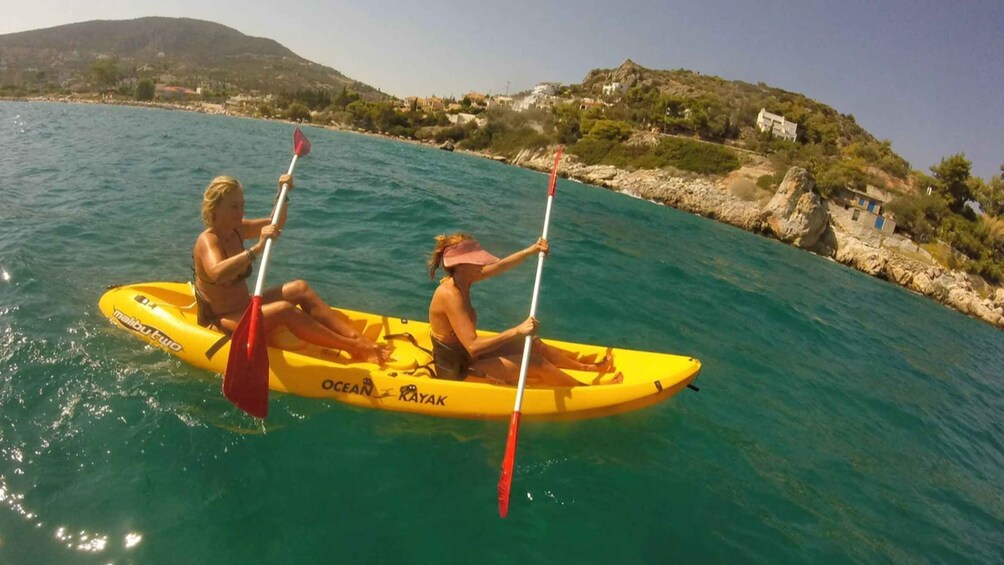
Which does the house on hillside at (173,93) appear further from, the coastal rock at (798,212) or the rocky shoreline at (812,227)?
the coastal rock at (798,212)

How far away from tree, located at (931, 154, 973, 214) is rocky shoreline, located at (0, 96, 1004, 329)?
9692mm

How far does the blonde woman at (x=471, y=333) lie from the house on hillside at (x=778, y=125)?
2657 inches

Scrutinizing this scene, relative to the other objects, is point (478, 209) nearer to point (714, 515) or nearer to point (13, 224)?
point (13, 224)

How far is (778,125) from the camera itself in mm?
65750

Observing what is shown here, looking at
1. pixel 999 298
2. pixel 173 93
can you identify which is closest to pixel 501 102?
pixel 173 93

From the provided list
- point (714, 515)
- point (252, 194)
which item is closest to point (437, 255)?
point (714, 515)

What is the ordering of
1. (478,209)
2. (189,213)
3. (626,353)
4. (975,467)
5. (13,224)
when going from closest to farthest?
(626,353), (975,467), (13,224), (189,213), (478,209)

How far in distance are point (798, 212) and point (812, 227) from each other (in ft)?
4.34

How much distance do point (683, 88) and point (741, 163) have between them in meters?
66.4

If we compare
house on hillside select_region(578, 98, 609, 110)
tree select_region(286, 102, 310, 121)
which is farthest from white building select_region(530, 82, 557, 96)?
tree select_region(286, 102, 310, 121)

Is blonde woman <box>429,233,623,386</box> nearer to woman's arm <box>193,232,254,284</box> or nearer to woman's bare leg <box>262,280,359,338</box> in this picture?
woman's bare leg <box>262,280,359,338</box>

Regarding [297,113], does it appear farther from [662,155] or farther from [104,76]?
[662,155]

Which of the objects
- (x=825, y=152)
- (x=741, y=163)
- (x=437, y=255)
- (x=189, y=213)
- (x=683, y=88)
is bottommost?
(x=189, y=213)

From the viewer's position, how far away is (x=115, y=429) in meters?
3.87
